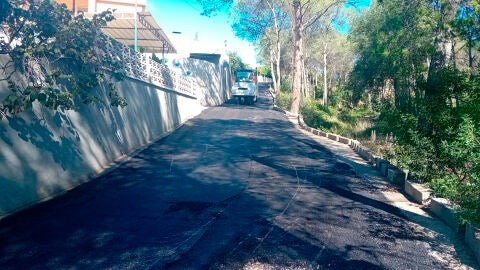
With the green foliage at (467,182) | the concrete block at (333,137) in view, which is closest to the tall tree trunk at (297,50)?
the concrete block at (333,137)

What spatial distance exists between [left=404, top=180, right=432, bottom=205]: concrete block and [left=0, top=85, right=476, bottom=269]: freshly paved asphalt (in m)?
0.82

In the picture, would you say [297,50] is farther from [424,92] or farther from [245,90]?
[424,92]

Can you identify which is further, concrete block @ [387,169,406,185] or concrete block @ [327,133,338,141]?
concrete block @ [327,133,338,141]

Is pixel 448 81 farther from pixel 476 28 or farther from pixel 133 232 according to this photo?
pixel 133 232

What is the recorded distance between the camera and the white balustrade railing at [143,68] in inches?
537

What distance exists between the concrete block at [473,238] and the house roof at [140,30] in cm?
2582

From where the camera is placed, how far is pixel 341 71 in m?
54.8

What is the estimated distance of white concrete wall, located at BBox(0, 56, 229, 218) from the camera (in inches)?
291

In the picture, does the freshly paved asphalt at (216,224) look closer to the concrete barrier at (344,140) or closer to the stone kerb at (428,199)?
the stone kerb at (428,199)

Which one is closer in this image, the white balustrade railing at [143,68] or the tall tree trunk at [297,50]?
the white balustrade railing at [143,68]

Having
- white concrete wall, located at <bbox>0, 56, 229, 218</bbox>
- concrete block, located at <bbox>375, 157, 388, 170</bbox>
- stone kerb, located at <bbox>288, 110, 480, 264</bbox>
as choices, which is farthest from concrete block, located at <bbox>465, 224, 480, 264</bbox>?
white concrete wall, located at <bbox>0, 56, 229, 218</bbox>

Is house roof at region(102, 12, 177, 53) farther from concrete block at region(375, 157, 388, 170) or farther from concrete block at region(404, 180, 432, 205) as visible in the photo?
concrete block at region(404, 180, 432, 205)

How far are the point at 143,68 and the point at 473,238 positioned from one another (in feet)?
43.9

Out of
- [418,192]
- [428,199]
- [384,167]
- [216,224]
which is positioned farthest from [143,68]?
[428,199]
